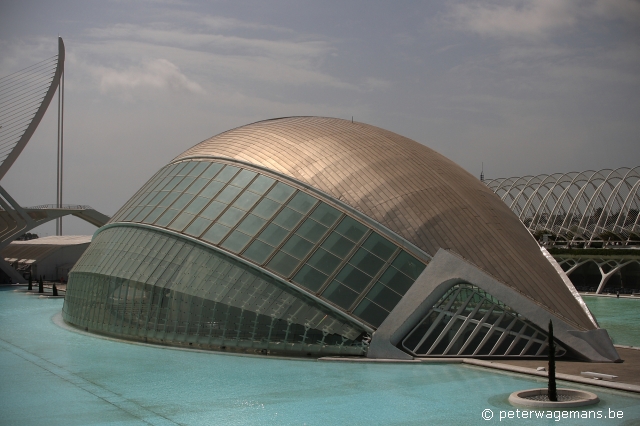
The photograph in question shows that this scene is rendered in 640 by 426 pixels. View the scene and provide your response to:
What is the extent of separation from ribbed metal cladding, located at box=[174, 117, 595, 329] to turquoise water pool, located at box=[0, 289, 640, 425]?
4424 millimetres

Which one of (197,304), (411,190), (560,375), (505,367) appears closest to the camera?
(560,375)

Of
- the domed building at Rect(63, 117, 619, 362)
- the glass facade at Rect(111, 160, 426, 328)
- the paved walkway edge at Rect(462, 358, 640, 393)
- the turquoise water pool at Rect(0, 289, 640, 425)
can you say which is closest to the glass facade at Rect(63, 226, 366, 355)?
the domed building at Rect(63, 117, 619, 362)

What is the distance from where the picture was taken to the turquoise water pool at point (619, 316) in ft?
99.1

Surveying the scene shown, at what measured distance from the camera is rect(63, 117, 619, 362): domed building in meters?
21.7

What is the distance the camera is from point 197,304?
24.5 meters

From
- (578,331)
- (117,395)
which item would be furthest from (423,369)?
(117,395)

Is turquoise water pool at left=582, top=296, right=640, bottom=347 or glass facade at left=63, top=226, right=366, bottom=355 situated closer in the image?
glass facade at left=63, top=226, right=366, bottom=355

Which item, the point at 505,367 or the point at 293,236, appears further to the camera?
the point at 293,236

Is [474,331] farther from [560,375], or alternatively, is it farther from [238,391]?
[238,391]

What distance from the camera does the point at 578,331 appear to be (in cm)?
2103

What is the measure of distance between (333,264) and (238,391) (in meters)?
6.82

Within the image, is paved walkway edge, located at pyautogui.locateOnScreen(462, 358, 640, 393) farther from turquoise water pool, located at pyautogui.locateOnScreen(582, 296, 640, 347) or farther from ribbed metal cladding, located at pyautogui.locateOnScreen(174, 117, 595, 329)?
turquoise water pool, located at pyautogui.locateOnScreen(582, 296, 640, 347)

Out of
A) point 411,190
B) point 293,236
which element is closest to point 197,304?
point 293,236

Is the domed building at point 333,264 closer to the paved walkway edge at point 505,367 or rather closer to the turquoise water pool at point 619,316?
the paved walkway edge at point 505,367
